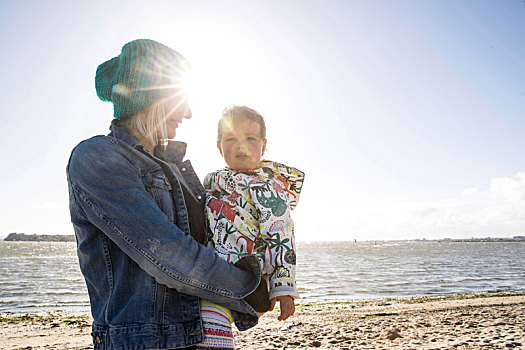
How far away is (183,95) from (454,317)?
11.9 m

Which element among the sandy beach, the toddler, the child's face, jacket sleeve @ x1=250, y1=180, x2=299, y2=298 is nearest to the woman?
the toddler

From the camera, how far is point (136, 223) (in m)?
1.35

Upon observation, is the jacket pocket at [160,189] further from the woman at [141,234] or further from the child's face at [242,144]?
the child's face at [242,144]

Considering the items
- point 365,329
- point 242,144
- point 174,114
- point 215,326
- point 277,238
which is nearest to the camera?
point 215,326

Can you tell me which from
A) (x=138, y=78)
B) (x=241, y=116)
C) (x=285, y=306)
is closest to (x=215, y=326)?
(x=285, y=306)

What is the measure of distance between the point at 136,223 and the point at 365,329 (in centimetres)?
988

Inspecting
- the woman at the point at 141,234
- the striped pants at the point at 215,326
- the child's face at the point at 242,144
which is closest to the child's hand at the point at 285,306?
the woman at the point at 141,234

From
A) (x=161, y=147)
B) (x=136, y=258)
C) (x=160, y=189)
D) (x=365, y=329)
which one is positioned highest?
(x=161, y=147)

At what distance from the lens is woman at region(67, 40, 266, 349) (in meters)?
1.37

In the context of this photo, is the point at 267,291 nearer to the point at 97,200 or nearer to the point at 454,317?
the point at 97,200

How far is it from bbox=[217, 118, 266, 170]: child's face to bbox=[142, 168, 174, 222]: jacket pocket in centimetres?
81

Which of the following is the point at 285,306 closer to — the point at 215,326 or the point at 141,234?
the point at 215,326

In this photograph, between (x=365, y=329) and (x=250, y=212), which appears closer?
(x=250, y=212)

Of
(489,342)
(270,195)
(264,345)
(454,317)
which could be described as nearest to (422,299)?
(454,317)
